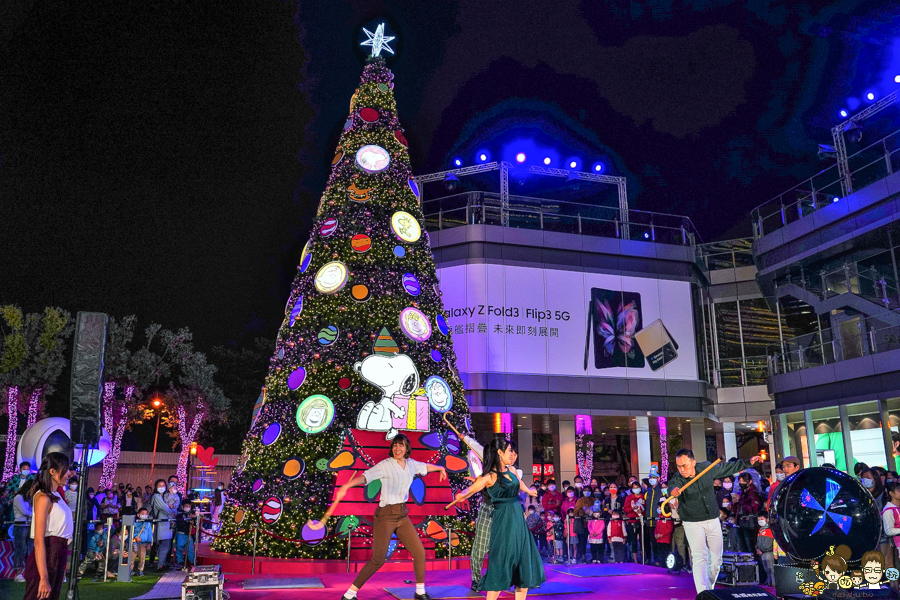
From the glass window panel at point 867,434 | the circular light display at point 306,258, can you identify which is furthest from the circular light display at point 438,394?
the glass window panel at point 867,434

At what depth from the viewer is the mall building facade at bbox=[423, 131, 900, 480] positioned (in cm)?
1988

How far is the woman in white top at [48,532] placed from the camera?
485 cm

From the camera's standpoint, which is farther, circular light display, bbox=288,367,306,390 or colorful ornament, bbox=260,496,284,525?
circular light display, bbox=288,367,306,390

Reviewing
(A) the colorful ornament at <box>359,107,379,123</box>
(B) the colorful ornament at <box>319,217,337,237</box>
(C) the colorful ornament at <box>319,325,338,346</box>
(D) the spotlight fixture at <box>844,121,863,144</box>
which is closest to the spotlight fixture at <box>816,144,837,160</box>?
(D) the spotlight fixture at <box>844,121,863,144</box>

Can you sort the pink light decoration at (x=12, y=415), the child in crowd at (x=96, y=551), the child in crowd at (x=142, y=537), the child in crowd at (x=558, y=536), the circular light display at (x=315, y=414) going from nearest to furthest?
the circular light display at (x=315, y=414) < the child in crowd at (x=96, y=551) < the child in crowd at (x=142, y=537) < the child in crowd at (x=558, y=536) < the pink light decoration at (x=12, y=415)

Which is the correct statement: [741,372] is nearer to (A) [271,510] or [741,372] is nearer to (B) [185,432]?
(A) [271,510]

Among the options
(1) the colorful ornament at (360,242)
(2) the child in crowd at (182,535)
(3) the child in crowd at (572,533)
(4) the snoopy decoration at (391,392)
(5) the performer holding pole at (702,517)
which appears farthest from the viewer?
(3) the child in crowd at (572,533)

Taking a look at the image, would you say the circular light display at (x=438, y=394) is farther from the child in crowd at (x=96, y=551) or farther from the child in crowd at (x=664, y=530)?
the child in crowd at (x=96, y=551)

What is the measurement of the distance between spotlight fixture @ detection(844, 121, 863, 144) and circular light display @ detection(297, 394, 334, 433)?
Answer: 19.6 metres

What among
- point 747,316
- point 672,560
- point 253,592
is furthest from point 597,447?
point 253,592

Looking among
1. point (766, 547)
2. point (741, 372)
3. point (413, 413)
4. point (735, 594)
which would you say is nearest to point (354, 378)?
point (413, 413)

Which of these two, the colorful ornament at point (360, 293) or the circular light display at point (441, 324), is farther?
the circular light display at point (441, 324)

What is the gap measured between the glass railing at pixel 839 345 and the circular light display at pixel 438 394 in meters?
12.5

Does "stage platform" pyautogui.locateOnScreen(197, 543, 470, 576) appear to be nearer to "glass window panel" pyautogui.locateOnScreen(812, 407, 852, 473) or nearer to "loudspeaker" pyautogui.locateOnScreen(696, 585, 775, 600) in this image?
"loudspeaker" pyautogui.locateOnScreen(696, 585, 775, 600)
